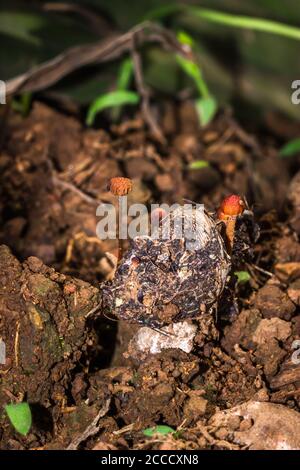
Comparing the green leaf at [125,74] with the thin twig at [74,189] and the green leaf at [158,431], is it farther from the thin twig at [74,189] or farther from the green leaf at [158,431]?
the green leaf at [158,431]

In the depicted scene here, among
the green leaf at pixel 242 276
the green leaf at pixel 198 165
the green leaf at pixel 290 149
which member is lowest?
the green leaf at pixel 242 276

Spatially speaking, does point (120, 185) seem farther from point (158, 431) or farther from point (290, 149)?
point (290, 149)

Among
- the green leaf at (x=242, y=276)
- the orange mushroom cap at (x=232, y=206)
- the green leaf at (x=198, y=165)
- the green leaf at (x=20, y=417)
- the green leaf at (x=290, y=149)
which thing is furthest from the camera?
the green leaf at (x=290, y=149)

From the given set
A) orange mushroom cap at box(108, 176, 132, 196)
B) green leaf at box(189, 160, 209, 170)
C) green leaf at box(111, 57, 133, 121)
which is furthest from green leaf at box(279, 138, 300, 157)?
orange mushroom cap at box(108, 176, 132, 196)

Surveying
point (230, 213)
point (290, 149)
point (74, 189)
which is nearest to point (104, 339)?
point (230, 213)

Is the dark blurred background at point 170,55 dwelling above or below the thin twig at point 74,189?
above

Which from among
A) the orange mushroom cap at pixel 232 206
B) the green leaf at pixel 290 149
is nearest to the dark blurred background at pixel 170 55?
the green leaf at pixel 290 149
